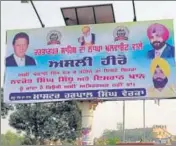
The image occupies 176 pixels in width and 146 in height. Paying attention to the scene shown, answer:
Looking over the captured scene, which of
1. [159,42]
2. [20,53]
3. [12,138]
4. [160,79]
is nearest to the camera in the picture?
[160,79]

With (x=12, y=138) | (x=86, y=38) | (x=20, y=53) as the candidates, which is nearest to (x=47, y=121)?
(x=20, y=53)

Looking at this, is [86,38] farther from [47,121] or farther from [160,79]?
[47,121]

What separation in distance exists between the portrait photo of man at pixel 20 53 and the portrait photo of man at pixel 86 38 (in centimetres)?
146

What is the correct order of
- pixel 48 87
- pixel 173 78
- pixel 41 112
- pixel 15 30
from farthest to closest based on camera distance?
pixel 41 112
pixel 15 30
pixel 48 87
pixel 173 78

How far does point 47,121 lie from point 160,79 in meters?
11.1

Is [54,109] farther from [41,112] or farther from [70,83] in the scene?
[70,83]

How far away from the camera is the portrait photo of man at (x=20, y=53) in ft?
32.4

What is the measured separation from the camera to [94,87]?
9.23 meters

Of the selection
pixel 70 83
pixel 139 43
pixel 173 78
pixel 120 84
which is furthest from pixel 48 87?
pixel 173 78

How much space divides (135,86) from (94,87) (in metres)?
1.06

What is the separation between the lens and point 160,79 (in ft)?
29.3

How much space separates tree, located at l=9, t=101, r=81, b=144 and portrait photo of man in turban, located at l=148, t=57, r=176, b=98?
33.0ft

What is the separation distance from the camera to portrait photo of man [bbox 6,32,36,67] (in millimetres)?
9875

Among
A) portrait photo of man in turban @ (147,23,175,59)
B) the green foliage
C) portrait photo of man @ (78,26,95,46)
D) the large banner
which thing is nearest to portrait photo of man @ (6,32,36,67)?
the large banner
